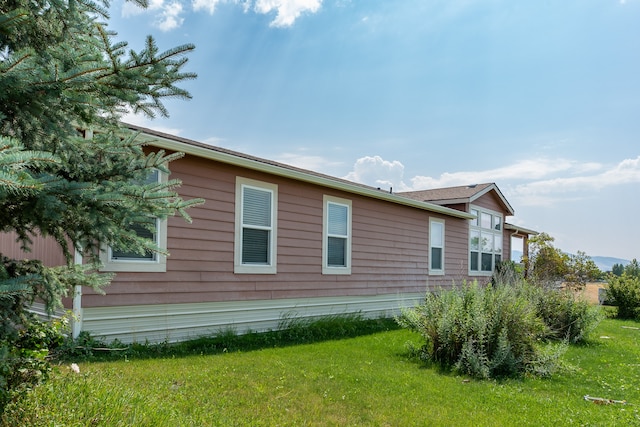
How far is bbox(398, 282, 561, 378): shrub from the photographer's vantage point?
5.87m

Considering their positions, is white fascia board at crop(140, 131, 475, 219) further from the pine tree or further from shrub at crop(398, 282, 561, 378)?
shrub at crop(398, 282, 561, 378)

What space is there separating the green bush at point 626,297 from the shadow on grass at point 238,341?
926 centimetres

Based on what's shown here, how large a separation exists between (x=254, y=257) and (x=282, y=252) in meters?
0.64

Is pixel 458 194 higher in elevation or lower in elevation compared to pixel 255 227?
higher

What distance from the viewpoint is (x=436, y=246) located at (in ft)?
44.1

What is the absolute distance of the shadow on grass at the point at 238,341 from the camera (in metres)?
5.70

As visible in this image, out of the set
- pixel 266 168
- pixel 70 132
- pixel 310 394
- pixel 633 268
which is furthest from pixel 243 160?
pixel 633 268

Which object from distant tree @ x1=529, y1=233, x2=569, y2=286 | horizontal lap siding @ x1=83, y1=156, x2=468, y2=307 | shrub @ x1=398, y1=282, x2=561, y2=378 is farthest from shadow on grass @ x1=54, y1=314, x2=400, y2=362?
distant tree @ x1=529, y1=233, x2=569, y2=286

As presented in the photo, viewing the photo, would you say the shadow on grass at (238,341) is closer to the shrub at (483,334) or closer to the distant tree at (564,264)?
the shrub at (483,334)

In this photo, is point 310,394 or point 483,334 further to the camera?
point 483,334

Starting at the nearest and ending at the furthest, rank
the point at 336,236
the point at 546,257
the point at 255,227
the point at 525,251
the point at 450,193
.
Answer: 1. the point at 255,227
2. the point at 336,236
3. the point at 450,193
4. the point at 546,257
5. the point at 525,251

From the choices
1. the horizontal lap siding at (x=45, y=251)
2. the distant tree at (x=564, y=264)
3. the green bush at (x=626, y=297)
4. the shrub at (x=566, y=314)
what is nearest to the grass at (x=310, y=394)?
the horizontal lap siding at (x=45, y=251)

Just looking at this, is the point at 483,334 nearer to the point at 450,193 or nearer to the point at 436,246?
the point at 436,246

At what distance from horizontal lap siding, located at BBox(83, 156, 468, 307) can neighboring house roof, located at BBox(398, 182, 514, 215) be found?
8.21ft
